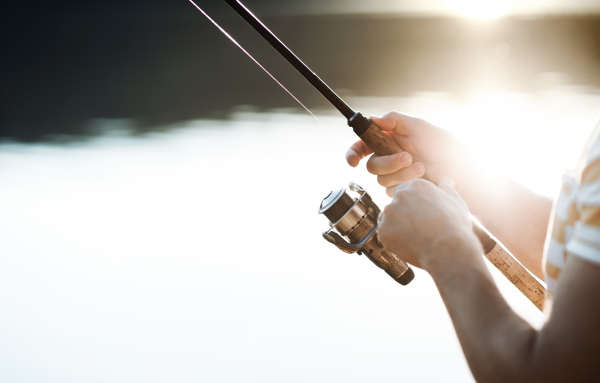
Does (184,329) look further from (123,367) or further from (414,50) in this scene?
(414,50)

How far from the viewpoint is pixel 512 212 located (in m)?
1.16

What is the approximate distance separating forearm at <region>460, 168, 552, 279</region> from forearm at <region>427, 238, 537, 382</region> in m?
0.47

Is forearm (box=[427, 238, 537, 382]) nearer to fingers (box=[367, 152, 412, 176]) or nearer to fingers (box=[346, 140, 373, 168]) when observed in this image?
fingers (box=[367, 152, 412, 176])

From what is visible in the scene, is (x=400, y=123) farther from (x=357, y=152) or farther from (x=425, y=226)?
(x=425, y=226)

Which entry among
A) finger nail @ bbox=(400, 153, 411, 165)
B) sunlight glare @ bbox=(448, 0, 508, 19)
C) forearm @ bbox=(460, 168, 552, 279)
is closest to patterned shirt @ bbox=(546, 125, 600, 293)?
forearm @ bbox=(460, 168, 552, 279)

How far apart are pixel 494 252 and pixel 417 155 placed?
334 mm

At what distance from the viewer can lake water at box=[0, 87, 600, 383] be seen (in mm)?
1816

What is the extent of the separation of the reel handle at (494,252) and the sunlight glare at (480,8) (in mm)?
10378

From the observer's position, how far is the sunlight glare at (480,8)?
35.6ft

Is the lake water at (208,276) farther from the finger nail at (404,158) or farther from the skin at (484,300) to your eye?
the skin at (484,300)

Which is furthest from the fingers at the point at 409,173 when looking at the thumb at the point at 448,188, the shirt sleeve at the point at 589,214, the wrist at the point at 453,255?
the shirt sleeve at the point at 589,214

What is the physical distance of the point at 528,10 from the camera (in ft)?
36.8

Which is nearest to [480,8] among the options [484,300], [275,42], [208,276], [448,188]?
[208,276]

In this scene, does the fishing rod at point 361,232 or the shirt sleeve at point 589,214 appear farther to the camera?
the fishing rod at point 361,232
